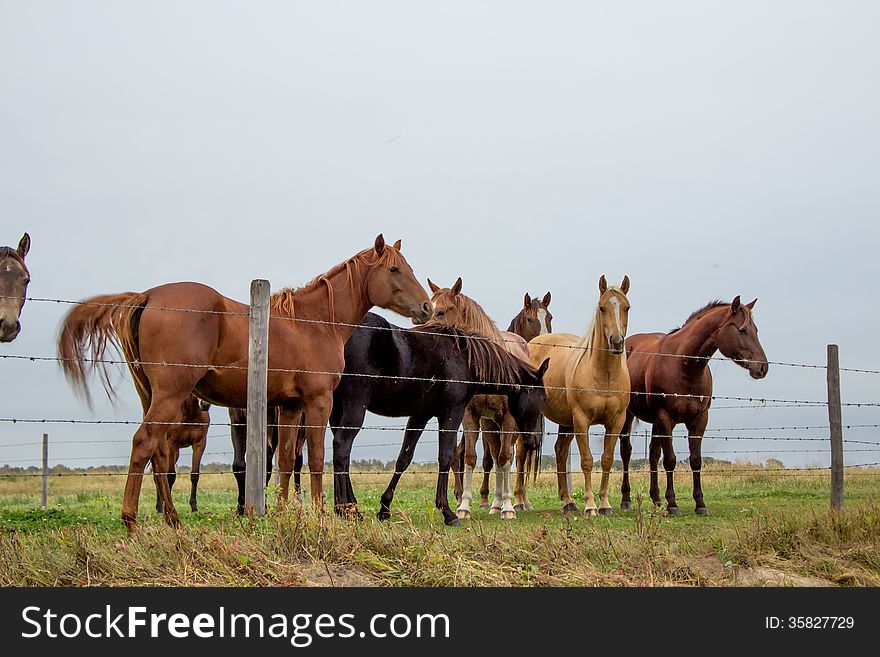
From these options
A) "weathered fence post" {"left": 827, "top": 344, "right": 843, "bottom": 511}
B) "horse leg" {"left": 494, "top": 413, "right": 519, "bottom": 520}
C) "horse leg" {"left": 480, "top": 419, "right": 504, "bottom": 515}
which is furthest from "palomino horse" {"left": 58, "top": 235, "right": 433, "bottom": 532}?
"weathered fence post" {"left": 827, "top": 344, "right": 843, "bottom": 511}

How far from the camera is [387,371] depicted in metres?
10.2

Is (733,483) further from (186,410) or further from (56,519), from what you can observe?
(56,519)

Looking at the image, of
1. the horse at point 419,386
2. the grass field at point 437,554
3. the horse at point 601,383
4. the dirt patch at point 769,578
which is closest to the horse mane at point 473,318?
the horse at point 419,386

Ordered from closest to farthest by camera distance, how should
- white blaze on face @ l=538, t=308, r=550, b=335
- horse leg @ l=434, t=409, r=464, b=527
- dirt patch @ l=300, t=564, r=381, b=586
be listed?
dirt patch @ l=300, t=564, r=381, b=586 → horse leg @ l=434, t=409, r=464, b=527 → white blaze on face @ l=538, t=308, r=550, b=335

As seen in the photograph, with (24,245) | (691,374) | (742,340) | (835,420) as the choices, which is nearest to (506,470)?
(691,374)

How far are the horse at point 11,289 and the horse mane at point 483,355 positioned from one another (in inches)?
173

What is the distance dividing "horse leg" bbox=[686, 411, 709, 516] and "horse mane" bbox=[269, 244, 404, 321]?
4.90m

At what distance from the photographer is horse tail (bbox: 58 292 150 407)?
25.5 feet

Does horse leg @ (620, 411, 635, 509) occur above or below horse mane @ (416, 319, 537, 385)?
below

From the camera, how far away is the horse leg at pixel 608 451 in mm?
11680

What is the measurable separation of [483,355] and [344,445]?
230 cm

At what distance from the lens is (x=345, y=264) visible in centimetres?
Answer: 976

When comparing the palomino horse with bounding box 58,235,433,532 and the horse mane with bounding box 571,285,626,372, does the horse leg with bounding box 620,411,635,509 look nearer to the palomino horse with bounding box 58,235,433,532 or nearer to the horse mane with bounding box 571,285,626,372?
the horse mane with bounding box 571,285,626,372

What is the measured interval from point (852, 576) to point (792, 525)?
0.99 meters
